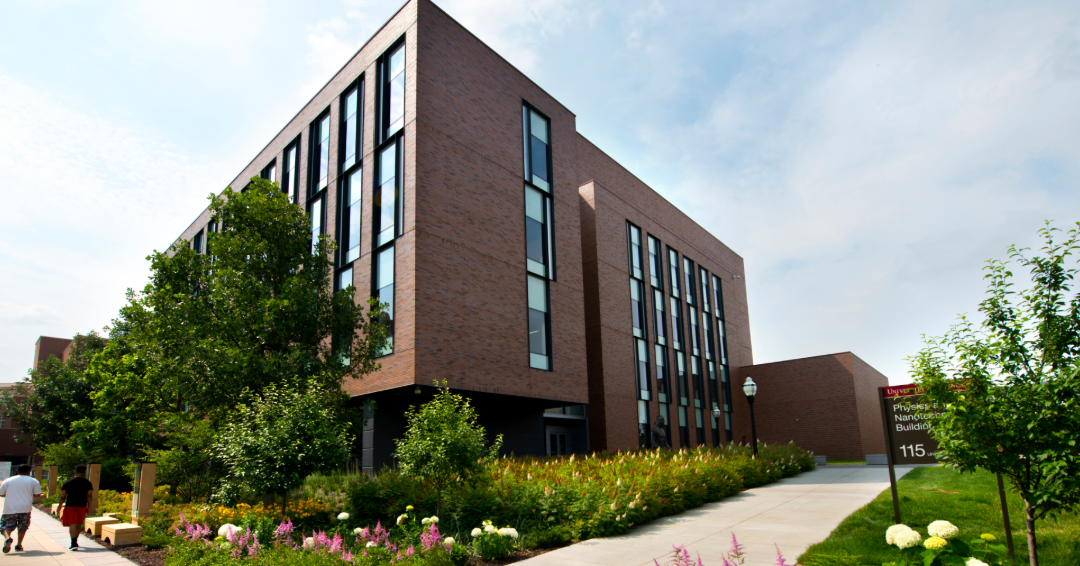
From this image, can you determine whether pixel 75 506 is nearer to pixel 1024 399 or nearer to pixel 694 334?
pixel 1024 399

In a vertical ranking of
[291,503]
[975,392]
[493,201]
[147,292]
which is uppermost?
[493,201]

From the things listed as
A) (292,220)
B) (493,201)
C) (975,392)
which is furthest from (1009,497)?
(292,220)

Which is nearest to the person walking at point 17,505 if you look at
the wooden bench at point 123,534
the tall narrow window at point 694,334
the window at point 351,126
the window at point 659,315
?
the wooden bench at point 123,534

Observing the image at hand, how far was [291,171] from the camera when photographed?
93.7 feet

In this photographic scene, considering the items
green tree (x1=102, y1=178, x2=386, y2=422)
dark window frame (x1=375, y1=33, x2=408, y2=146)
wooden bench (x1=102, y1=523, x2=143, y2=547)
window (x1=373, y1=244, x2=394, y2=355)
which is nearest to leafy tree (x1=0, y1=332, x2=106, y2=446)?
green tree (x1=102, y1=178, x2=386, y2=422)

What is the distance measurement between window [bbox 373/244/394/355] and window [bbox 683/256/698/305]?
76.9ft

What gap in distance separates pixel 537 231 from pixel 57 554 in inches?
674

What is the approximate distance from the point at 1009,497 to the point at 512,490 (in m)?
9.25

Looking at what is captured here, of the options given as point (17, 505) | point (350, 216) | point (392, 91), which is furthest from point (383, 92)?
point (17, 505)

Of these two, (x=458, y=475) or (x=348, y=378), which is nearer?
(x=458, y=475)

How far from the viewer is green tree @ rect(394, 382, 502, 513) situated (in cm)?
1198

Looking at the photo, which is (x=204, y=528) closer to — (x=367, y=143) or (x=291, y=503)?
(x=291, y=503)

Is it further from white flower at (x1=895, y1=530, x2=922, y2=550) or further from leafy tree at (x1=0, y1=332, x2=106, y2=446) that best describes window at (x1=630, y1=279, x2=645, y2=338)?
leafy tree at (x1=0, y1=332, x2=106, y2=446)

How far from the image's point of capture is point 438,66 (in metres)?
21.3
